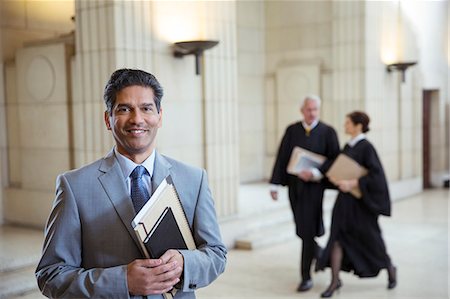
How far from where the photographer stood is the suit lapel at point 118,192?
1976 mm

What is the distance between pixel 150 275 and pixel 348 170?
411 cm

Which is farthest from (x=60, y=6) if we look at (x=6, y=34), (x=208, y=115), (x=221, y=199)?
(x=221, y=199)

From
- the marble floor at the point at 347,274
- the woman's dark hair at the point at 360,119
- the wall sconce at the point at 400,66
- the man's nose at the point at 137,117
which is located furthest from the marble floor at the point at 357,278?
the man's nose at the point at 137,117

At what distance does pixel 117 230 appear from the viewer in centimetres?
197

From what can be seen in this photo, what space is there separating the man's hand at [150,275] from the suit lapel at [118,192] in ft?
0.39

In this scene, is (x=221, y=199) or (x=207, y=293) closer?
(x=207, y=293)

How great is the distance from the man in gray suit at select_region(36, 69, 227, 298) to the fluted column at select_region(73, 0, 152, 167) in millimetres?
4314

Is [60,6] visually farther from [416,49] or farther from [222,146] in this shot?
[416,49]

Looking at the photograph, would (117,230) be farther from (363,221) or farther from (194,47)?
(194,47)

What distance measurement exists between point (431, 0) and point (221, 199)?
8.37 metres

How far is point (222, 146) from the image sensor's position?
24.6 feet

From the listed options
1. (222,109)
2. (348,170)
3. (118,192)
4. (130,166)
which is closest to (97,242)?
(118,192)

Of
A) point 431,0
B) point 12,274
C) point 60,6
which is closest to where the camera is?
point 12,274

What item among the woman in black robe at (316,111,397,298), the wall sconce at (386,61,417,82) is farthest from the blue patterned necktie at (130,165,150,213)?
the wall sconce at (386,61,417,82)
